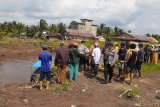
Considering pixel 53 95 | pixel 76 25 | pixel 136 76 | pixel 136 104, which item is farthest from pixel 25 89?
pixel 76 25

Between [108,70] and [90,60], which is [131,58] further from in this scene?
[90,60]

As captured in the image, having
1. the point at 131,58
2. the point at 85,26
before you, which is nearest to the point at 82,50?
the point at 131,58

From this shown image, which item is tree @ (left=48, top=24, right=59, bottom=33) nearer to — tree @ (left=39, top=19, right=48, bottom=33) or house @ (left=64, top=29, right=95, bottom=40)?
tree @ (left=39, top=19, right=48, bottom=33)

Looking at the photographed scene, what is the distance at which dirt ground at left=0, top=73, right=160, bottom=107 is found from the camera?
1187cm

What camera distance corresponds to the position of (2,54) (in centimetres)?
4512

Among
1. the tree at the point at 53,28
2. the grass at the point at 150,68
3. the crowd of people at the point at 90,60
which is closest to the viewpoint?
the crowd of people at the point at 90,60

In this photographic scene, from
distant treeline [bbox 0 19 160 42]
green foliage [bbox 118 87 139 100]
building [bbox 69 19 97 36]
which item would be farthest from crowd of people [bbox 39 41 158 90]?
building [bbox 69 19 97 36]

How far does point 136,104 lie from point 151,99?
1.34 m

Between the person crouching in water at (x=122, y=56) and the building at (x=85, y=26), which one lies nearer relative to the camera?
the person crouching in water at (x=122, y=56)

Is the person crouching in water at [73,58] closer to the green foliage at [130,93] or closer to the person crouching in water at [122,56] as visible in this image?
the person crouching in water at [122,56]

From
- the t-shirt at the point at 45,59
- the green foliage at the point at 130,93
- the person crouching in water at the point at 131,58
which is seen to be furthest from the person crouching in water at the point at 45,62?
the person crouching in water at the point at 131,58

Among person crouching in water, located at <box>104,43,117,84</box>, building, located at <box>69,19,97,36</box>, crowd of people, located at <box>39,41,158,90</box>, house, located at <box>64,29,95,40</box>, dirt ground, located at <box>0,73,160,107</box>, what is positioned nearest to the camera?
dirt ground, located at <box>0,73,160,107</box>

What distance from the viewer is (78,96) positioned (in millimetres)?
12945

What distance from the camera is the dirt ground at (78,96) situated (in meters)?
11.9
